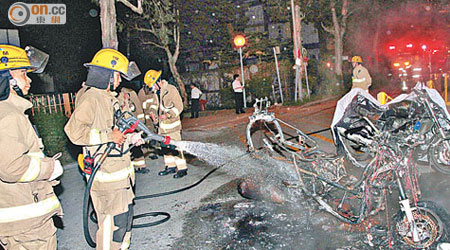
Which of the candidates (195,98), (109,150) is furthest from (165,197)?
(195,98)

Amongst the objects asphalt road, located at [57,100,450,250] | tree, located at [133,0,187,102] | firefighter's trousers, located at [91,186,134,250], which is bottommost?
asphalt road, located at [57,100,450,250]

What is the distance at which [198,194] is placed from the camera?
6633 mm

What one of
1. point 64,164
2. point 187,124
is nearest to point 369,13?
point 187,124

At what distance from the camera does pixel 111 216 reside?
3996 millimetres

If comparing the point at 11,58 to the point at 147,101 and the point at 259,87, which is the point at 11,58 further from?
the point at 259,87

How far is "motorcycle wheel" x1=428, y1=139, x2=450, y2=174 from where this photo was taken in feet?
20.9

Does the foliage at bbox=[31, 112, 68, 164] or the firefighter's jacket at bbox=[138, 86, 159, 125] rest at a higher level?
the firefighter's jacket at bbox=[138, 86, 159, 125]

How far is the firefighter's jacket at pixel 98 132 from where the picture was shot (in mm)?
3855

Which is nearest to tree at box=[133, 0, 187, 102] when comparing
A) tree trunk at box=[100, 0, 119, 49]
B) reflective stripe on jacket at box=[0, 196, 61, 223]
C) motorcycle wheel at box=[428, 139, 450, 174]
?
tree trunk at box=[100, 0, 119, 49]

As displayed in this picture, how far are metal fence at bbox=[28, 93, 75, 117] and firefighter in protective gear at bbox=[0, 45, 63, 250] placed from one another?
7643mm

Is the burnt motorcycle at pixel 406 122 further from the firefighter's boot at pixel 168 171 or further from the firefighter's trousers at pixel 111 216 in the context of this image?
the firefighter's boot at pixel 168 171

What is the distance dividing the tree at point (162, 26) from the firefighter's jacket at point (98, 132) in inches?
594

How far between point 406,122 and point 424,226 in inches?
74.1

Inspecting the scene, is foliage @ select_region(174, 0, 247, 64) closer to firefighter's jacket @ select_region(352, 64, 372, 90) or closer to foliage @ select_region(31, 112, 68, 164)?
firefighter's jacket @ select_region(352, 64, 372, 90)
